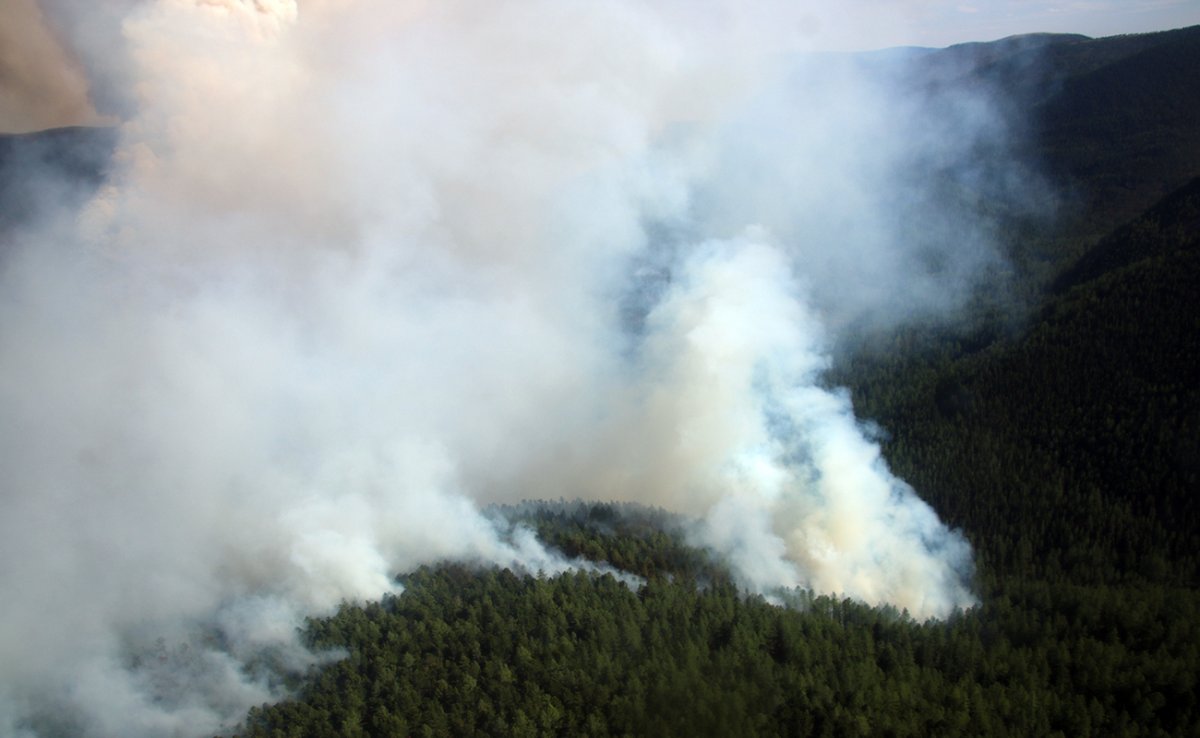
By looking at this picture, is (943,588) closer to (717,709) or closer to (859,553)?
(859,553)

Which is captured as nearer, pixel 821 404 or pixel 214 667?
pixel 214 667

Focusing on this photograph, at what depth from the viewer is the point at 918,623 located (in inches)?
2181

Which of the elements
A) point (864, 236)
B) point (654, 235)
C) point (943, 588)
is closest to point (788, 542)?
point (943, 588)

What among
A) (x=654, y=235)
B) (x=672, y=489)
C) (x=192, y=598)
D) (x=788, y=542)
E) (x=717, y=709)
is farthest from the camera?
(x=654, y=235)

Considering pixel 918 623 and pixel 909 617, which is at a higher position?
pixel 909 617

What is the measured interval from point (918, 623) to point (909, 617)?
3.21 ft

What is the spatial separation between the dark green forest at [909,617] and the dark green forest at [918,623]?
175 mm

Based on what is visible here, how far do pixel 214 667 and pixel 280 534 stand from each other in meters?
15.3

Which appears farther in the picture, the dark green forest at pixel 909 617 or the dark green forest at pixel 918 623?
the dark green forest at pixel 909 617

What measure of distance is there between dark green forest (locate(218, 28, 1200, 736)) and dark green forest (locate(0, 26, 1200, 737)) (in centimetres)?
17

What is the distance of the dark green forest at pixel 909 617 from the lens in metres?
46.4

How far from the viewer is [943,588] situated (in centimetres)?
6306

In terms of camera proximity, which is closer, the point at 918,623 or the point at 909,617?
the point at 918,623

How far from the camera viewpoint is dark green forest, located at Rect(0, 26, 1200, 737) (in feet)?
152
